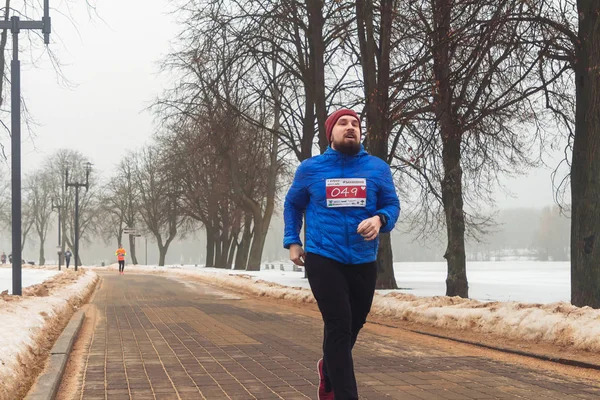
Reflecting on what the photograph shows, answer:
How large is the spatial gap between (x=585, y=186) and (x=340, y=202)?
830 centimetres

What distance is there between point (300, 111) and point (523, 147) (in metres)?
10.1

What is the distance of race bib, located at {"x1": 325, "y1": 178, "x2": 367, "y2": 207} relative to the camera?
4.46m

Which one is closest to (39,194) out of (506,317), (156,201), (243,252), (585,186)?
(156,201)

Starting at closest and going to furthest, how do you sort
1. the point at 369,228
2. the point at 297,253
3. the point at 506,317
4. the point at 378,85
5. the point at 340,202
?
1. the point at 369,228
2. the point at 340,202
3. the point at 297,253
4. the point at 506,317
5. the point at 378,85

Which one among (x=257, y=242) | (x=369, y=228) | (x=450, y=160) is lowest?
(x=257, y=242)

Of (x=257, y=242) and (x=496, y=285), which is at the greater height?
(x=257, y=242)

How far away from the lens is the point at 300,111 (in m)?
27.8

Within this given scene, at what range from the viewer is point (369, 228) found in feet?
14.0

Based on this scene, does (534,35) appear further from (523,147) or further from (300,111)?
(300,111)

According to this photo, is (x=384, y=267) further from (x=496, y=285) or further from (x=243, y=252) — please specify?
(x=243, y=252)

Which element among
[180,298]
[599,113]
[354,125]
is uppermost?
[599,113]

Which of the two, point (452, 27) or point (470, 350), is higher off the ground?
point (452, 27)

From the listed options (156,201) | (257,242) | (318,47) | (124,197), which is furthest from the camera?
(124,197)

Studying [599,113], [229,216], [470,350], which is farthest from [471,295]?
[229,216]
